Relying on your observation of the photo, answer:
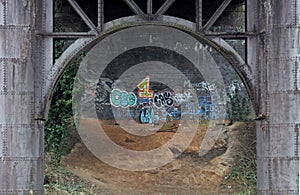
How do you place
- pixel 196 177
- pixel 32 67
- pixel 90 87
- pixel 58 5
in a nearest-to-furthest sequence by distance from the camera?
1. pixel 32 67
2. pixel 58 5
3. pixel 196 177
4. pixel 90 87

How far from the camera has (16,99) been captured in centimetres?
1456

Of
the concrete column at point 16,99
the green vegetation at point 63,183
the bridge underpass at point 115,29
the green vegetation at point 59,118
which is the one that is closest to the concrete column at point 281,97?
the bridge underpass at point 115,29

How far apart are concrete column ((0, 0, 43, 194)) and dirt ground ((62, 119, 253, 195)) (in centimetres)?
1019

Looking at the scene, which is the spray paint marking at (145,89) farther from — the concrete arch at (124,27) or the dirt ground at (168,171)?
the concrete arch at (124,27)

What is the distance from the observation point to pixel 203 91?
103 feet

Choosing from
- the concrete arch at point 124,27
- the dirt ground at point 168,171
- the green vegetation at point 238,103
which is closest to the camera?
the concrete arch at point 124,27

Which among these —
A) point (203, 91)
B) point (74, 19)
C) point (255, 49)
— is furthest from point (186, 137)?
point (255, 49)

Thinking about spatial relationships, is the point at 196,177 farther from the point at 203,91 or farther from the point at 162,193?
the point at 203,91

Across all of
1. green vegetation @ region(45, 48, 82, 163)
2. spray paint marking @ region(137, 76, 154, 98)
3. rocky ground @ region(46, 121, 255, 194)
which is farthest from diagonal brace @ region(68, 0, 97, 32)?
spray paint marking @ region(137, 76, 154, 98)

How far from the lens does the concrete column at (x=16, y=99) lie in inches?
569

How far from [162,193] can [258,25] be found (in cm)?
1231

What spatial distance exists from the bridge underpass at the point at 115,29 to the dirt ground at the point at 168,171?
10.3 metres

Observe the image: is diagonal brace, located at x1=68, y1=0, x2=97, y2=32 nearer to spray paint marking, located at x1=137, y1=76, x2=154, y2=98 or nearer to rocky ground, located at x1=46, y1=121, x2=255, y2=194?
rocky ground, located at x1=46, y1=121, x2=255, y2=194

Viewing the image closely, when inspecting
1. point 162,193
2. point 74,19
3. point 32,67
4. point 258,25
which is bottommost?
point 162,193
